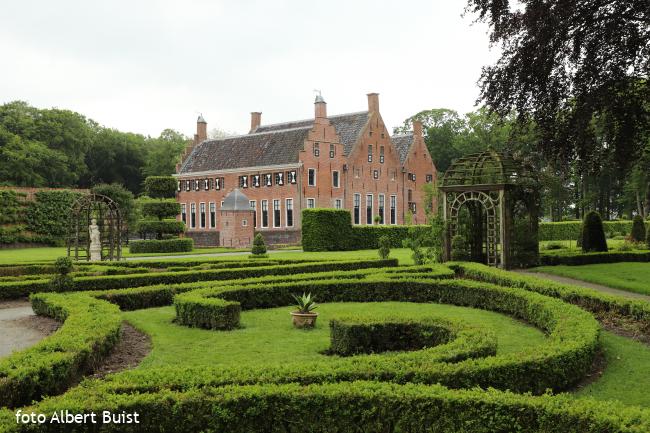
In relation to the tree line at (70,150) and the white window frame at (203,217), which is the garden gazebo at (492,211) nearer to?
the white window frame at (203,217)

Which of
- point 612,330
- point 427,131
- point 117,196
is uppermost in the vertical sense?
point 427,131

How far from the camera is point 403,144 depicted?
194 feet

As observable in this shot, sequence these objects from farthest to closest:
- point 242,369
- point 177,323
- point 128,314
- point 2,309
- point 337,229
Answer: point 337,229 → point 2,309 → point 128,314 → point 177,323 → point 242,369

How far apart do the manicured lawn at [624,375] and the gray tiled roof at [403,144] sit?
48.3 m

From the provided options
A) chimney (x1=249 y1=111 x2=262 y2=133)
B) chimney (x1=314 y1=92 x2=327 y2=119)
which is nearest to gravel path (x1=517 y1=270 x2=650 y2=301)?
chimney (x1=314 y1=92 x2=327 y2=119)

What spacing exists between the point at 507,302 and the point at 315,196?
1411 inches

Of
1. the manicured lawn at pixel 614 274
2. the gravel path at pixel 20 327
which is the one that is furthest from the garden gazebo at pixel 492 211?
the gravel path at pixel 20 327

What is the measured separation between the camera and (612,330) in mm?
10922

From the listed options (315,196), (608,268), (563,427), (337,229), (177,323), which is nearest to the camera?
(563,427)

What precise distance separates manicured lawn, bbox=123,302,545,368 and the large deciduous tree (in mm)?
7579

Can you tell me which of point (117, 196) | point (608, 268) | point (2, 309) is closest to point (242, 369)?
point (2, 309)

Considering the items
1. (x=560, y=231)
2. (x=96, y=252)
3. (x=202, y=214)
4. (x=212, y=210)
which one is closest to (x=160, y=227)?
(x=96, y=252)

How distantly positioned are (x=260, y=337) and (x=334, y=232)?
82.9 ft

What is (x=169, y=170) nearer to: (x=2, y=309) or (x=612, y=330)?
(x=2, y=309)
